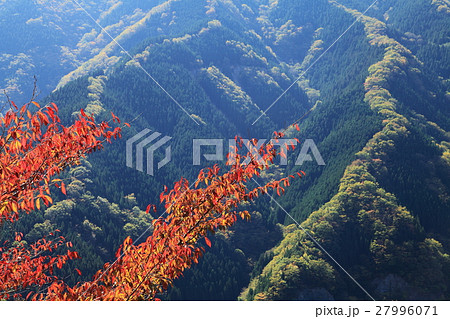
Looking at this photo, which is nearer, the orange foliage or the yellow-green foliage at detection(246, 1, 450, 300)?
the orange foliage

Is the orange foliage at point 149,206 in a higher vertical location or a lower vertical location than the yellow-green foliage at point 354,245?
higher
